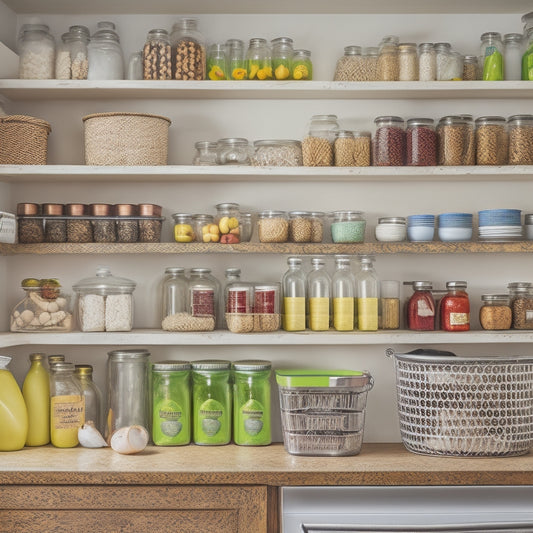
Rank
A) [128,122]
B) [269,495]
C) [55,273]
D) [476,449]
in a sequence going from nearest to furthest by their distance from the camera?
[269,495]
[476,449]
[128,122]
[55,273]

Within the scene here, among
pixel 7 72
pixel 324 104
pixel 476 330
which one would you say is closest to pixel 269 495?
pixel 476 330

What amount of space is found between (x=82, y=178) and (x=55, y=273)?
409mm

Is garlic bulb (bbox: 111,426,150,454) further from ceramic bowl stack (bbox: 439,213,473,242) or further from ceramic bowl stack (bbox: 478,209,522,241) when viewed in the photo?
ceramic bowl stack (bbox: 478,209,522,241)

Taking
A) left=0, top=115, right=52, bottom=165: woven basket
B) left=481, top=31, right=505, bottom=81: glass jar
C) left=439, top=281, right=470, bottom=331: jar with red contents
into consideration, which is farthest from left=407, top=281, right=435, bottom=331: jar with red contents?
left=0, top=115, right=52, bottom=165: woven basket

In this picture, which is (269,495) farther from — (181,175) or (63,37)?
(63,37)

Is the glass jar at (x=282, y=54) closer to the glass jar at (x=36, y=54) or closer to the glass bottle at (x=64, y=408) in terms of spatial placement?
the glass jar at (x=36, y=54)

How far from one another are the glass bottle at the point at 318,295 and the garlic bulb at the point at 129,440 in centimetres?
73

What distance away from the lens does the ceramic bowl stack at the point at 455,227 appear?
8.68 ft

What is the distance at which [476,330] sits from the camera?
274 cm

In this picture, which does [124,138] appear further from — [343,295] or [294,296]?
[343,295]

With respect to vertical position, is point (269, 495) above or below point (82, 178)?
below

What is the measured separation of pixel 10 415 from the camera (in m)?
2.42

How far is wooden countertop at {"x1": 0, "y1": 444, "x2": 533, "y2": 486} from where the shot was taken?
7.13 feet

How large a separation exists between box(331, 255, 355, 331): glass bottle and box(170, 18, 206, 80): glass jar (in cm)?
89
